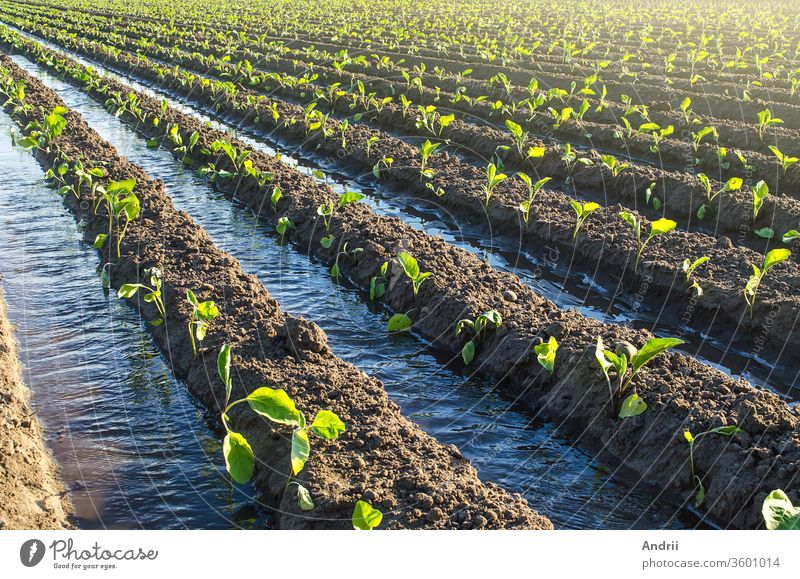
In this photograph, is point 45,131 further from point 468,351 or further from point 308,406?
point 308,406

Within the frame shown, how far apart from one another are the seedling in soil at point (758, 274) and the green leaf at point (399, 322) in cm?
273

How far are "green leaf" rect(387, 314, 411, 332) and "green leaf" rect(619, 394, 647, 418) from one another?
6.76 ft

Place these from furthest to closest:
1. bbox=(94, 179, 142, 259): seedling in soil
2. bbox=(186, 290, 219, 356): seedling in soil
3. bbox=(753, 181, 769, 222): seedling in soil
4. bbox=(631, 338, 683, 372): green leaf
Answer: bbox=(753, 181, 769, 222): seedling in soil
bbox=(94, 179, 142, 259): seedling in soil
bbox=(186, 290, 219, 356): seedling in soil
bbox=(631, 338, 683, 372): green leaf

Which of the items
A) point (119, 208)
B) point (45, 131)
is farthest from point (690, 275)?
point (45, 131)

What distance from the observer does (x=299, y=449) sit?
409 centimetres

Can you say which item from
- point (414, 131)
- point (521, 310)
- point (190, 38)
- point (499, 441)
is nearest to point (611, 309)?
point (521, 310)

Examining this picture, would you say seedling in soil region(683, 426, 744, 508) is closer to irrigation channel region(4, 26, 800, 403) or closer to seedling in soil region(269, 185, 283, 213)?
irrigation channel region(4, 26, 800, 403)

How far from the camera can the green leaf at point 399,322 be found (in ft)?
20.9

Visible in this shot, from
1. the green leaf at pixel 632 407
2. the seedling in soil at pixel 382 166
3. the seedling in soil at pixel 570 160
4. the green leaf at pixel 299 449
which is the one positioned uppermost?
the seedling in soil at pixel 570 160

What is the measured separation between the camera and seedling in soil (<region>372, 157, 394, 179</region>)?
1023 centimetres

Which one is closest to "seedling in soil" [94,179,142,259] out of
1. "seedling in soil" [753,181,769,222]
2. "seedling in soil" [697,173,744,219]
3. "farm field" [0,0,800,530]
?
"farm field" [0,0,800,530]

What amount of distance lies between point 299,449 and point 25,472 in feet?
5.43

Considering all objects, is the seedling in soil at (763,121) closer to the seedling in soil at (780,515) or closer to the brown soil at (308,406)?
the brown soil at (308,406)

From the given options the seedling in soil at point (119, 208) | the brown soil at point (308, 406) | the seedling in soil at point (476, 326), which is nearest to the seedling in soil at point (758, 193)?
the seedling in soil at point (476, 326)
